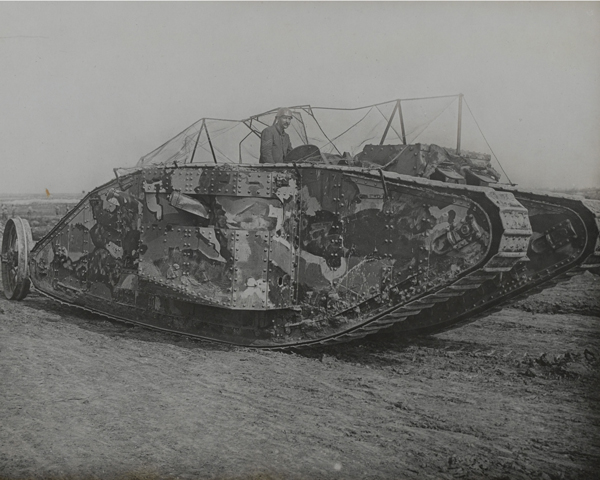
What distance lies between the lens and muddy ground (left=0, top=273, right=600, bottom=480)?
455 centimetres

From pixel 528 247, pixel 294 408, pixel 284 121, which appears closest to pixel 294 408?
pixel 294 408

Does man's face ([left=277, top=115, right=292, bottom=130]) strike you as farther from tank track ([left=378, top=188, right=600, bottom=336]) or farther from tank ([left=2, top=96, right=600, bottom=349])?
tank track ([left=378, top=188, right=600, bottom=336])

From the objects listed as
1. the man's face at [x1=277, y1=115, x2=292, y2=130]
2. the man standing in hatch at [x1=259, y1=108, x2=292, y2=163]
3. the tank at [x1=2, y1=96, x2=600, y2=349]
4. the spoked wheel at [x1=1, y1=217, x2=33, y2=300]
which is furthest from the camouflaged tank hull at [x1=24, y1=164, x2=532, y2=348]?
the spoked wheel at [x1=1, y1=217, x2=33, y2=300]

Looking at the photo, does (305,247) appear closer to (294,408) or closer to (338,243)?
(338,243)

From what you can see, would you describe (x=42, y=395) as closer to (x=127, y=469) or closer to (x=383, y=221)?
(x=127, y=469)

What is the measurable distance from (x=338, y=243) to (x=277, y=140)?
223 centimetres

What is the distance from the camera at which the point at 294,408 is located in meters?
5.63

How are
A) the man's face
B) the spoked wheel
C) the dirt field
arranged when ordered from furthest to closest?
1. the spoked wheel
2. the man's face
3. the dirt field

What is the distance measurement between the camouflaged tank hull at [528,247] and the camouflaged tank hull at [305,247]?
463 millimetres

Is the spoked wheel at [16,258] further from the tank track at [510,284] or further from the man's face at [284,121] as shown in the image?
the tank track at [510,284]

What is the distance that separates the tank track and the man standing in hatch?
9.50 feet

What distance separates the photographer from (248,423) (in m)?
5.26

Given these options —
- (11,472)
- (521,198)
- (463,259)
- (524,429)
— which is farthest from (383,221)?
(11,472)

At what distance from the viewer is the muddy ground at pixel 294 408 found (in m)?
4.55
